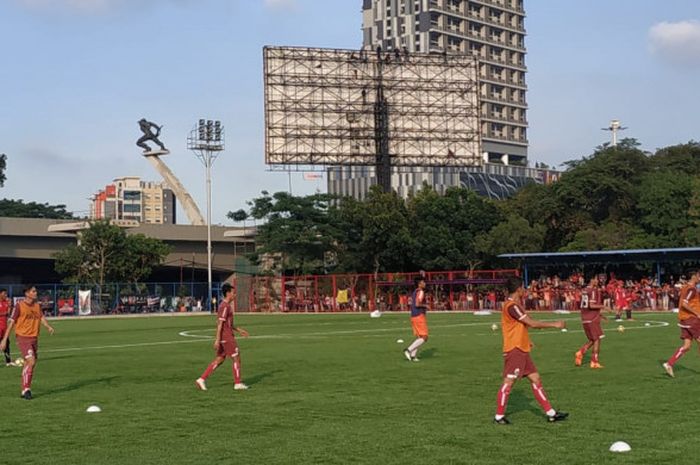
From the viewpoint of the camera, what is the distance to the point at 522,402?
51.5 feet

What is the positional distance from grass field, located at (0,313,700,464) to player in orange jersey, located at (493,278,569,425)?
27cm

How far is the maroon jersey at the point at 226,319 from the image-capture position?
18750 mm

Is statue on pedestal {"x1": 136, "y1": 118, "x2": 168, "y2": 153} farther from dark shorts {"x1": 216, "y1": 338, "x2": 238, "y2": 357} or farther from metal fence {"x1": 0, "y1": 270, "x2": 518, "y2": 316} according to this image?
dark shorts {"x1": 216, "y1": 338, "x2": 238, "y2": 357}

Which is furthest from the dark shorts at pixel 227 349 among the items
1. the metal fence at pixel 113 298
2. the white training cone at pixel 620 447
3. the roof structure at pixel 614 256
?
the metal fence at pixel 113 298

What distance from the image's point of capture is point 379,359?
81.5 feet

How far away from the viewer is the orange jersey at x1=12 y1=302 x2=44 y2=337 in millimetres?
18672

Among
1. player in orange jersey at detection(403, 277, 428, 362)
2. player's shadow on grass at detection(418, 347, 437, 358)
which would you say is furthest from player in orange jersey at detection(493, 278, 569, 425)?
player's shadow on grass at detection(418, 347, 437, 358)

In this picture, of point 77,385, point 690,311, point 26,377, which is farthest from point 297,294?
point 26,377

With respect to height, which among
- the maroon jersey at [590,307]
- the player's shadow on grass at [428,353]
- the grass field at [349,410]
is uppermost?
the maroon jersey at [590,307]

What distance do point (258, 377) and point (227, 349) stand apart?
2.32 m

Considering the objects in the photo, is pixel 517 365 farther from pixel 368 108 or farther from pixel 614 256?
pixel 368 108

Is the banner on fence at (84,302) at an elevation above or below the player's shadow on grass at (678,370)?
above

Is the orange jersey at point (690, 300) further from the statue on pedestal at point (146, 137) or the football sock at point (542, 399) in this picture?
the statue on pedestal at point (146, 137)

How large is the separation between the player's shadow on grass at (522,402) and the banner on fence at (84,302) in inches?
2528
